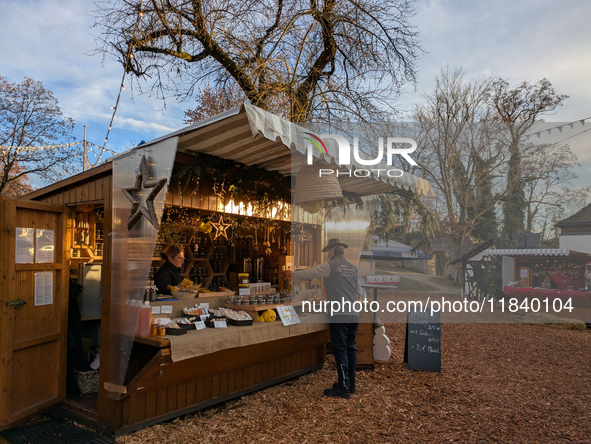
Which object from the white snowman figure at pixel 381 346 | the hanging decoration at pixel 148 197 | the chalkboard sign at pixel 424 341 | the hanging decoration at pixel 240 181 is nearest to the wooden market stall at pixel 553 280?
the chalkboard sign at pixel 424 341

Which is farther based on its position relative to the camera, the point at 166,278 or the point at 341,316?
the point at 166,278

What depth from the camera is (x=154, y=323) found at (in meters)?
3.78

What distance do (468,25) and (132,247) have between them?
8.02 m

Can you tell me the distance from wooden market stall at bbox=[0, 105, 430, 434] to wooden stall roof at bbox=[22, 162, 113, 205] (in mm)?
17

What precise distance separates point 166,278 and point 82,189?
141 centimetres

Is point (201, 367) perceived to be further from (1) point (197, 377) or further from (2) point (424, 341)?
(2) point (424, 341)

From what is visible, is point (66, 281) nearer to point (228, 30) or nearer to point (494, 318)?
point (228, 30)

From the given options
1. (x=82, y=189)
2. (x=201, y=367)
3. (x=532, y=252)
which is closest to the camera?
(x=201, y=367)

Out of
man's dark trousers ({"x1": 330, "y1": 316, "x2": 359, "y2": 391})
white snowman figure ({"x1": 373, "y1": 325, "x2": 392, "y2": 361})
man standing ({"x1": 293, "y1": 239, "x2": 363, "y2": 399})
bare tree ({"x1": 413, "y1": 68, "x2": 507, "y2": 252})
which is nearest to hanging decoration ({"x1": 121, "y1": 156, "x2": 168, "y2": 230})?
man standing ({"x1": 293, "y1": 239, "x2": 363, "y2": 399})

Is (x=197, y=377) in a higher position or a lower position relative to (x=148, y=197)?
lower

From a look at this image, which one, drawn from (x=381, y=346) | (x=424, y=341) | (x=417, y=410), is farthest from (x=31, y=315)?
(x=424, y=341)

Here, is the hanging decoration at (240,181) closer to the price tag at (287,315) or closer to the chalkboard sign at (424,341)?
the price tag at (287,315)

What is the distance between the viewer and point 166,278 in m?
5.05

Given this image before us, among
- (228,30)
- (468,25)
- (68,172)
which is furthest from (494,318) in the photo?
(68,172)
